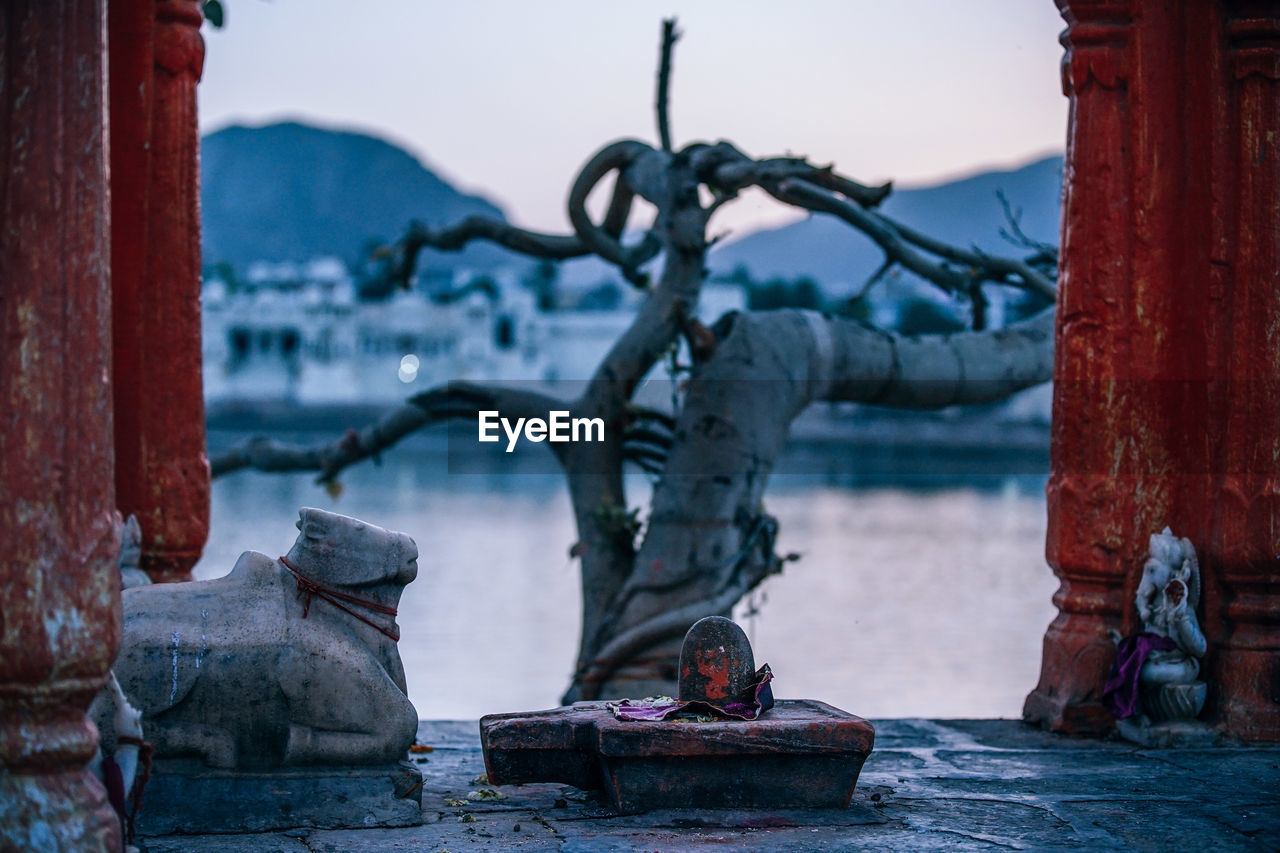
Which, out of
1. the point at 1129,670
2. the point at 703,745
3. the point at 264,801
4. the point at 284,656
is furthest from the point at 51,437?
the point at 1129,670

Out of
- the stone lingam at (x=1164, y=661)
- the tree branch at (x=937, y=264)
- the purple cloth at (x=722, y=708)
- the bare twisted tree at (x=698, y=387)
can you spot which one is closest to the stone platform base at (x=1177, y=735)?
the stone lingam at (x=1164, y=661)

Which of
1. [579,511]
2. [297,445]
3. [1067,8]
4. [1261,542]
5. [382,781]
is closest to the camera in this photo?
[382,781]

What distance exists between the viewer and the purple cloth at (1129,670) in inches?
Answer: 231

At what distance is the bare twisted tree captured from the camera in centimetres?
830

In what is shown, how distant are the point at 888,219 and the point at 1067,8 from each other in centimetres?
315

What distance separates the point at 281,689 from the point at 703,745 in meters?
1.20

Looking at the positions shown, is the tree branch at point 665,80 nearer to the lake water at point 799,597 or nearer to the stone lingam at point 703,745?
the lake water at point 799,597

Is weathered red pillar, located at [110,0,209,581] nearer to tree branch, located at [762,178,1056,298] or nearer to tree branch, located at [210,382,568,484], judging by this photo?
tree branch, located at [210,382,568,484]

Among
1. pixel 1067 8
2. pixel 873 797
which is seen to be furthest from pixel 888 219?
pixel 873 797

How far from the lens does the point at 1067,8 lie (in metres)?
6.22

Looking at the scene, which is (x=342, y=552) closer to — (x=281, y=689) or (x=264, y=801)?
(x=281, y=689)

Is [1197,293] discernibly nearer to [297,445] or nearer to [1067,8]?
[1067,8]

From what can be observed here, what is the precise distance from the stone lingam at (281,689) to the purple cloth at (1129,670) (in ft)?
9.12

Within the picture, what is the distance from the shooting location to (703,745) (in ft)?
14.6
